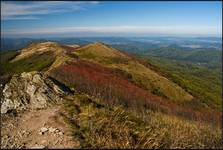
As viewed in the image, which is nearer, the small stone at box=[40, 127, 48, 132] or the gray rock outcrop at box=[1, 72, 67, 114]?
the small stone at box=[40, 127, 48, 132]

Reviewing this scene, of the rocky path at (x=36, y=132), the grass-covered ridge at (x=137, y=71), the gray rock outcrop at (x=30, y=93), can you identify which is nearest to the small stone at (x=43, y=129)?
the rocky path at (x=36, y=132)

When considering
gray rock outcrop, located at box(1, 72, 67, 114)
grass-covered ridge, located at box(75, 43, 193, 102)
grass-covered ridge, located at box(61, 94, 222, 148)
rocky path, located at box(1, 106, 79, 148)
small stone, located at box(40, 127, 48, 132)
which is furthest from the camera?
grass-covered ridge, located at box(75, 43, 193, 102)

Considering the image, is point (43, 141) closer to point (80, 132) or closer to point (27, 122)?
point (80, 132)

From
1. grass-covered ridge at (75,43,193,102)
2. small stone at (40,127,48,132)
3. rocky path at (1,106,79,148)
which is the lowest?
grass-covered ridge at (75,43,193,102)

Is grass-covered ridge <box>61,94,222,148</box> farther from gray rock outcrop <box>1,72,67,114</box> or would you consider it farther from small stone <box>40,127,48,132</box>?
gray rock outcrop <box>1,72,67,114</box>

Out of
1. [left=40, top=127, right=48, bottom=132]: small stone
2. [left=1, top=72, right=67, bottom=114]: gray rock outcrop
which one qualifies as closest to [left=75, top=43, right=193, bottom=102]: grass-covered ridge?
[left=1, top=72, right=67, bottom=114]: gray rock outcrop

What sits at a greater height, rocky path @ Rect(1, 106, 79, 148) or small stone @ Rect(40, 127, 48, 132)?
small stone @ Rect(40, 127, 48, 132)

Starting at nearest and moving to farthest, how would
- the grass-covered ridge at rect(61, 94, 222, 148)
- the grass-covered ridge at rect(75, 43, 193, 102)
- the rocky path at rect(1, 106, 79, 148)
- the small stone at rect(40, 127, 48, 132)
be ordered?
the grass-covered ridge at rect(61, 94, 222, 148)
the rocky path at rect(1, 106, 79, 148)
the small stone at rect(40, 127, 48, 132)
the grass-covered ridge at rect(75, 43, 193, 102)
